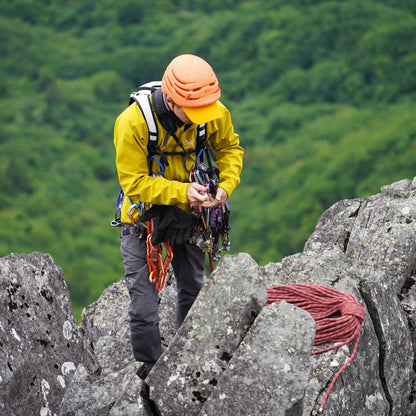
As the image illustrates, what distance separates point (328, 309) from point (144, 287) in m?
1.59

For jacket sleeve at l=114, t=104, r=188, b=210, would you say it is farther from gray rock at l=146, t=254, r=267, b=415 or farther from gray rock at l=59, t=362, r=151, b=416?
gray rock at l=59, t=362, r=151, b=416

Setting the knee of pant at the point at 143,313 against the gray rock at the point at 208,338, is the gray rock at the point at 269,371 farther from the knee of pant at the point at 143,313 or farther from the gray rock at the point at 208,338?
the knee of pant at the point at 143,313

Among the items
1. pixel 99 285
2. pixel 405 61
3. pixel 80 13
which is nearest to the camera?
pixel 99 285

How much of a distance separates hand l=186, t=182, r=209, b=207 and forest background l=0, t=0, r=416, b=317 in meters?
65.6

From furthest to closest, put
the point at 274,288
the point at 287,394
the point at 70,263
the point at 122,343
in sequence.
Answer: the point at 70,263
the point at 122,343
the point at 274,288
the point at 287,394

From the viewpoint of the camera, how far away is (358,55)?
364 feet

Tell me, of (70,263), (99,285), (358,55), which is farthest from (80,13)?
(99,285)

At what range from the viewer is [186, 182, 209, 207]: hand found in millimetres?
6594

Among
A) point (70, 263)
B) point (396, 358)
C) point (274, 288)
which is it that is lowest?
point (70, 263)

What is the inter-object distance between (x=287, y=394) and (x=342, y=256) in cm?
305

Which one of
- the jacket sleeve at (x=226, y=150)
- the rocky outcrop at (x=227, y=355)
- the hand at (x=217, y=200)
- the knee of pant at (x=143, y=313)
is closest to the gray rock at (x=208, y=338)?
the rocky outcrop at (x=227, y=355)

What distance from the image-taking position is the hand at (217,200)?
6762mm

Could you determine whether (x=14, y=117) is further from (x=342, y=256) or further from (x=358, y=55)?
(x=342, y=256)

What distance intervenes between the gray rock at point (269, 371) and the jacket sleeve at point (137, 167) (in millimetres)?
1489
